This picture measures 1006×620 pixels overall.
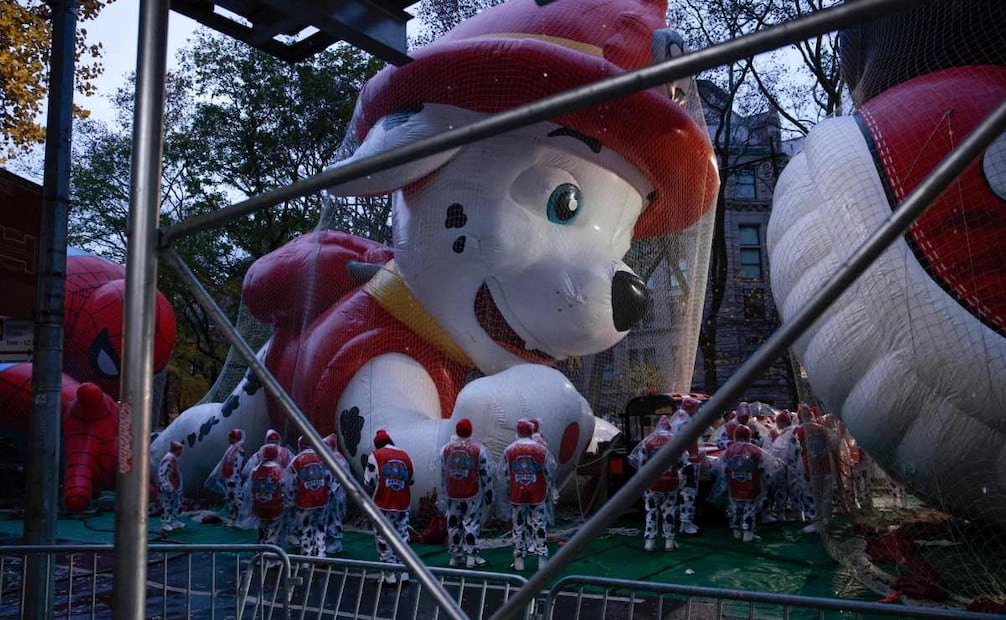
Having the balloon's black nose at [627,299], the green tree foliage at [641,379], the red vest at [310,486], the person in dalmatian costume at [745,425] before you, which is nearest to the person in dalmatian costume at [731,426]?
the person in dalmatian costume at [745,425]

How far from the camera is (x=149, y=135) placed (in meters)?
1.76

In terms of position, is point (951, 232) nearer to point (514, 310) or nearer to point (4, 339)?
point (514, 310)

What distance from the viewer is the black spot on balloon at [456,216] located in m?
8.26

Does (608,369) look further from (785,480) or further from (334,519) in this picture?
(334,519)

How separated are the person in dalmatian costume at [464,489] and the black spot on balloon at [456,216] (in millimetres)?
1986

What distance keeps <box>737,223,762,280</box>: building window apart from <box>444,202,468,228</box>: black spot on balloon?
18.8 m

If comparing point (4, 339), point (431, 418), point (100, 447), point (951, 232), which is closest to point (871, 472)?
point (951, 232)

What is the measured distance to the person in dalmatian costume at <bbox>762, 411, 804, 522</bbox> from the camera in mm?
9445

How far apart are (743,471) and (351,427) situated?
13.4 feet

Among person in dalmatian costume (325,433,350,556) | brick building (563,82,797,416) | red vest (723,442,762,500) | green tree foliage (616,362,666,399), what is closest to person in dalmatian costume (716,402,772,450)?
brick building (563,82,797,416)

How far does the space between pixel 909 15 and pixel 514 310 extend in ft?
14.1

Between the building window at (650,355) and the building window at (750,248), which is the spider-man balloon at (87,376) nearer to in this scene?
the building window at (650,355)

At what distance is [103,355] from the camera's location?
40.5ft

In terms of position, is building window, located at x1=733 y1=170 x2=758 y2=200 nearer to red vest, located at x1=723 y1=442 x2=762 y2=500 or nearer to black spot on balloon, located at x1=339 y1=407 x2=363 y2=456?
red vest, located at x1=723 y1=442 x2=762 y2=500
